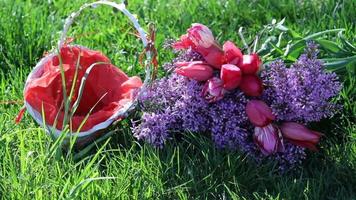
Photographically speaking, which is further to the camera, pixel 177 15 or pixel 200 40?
pixel 177 15

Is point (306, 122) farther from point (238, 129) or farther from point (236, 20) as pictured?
point (236, 20)

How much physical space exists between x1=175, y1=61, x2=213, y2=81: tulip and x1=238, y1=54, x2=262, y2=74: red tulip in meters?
0.10

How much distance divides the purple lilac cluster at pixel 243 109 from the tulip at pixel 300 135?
0.08ft

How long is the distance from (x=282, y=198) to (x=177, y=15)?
59.1 inches

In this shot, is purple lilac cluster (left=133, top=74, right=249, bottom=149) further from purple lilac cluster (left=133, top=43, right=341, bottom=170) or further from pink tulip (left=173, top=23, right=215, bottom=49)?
pink tulip (left=173, top=23, right=215, bottom=49)

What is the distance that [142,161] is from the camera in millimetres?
2496

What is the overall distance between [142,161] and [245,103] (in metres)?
0.37

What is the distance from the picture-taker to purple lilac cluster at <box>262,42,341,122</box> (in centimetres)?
252

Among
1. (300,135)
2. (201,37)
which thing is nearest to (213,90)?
(201,37)

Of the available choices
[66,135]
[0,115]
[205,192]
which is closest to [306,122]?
[205,192]

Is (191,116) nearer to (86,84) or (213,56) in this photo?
(213,56)

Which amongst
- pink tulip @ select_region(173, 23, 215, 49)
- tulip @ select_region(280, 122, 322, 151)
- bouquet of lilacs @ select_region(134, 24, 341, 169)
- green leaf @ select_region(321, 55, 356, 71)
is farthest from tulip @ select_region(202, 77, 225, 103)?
green leaf @ select_region(321, 55, 356, 71)

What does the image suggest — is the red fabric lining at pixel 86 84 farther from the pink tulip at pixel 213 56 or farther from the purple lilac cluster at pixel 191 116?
the pink tulip at pixel 213 56

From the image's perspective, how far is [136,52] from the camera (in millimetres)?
3273
